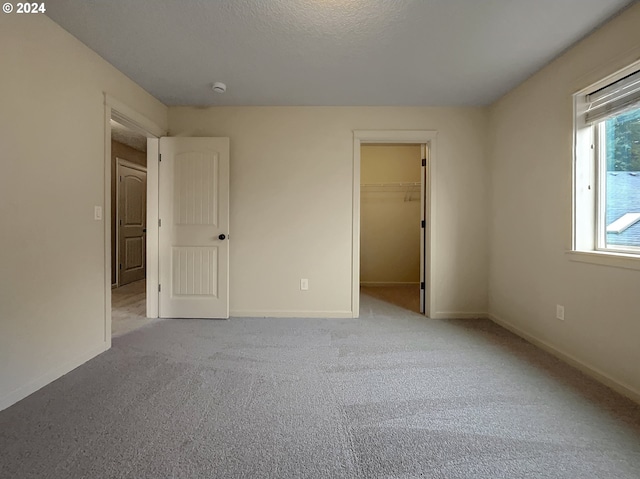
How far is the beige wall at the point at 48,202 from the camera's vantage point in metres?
1.68

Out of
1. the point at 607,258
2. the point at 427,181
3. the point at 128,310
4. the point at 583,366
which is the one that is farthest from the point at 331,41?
the point at 128,310

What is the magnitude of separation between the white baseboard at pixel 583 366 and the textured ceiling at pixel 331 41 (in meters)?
2.27

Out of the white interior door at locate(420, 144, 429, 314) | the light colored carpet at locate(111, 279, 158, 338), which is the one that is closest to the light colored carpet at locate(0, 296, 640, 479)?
the light colored carpet at locate(111, 279, 158, 338)

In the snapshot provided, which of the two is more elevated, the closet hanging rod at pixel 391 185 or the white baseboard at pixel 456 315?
the closet hanging rod at pixel 391 185

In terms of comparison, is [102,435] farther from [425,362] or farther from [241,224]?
[241,224]

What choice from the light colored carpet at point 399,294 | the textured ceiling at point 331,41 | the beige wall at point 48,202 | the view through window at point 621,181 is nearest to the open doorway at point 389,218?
the light colored carpet at point 399,294

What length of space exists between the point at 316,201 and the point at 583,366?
2.60 metres

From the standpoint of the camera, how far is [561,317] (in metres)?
2.30

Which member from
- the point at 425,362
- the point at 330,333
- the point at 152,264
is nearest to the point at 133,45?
the point at 152,264

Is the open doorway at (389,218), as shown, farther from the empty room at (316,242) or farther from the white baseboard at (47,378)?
the white baseboard at (47,378)

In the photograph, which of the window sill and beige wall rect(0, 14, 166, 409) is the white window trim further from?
beige wall rect(0, 14, 166, 409)

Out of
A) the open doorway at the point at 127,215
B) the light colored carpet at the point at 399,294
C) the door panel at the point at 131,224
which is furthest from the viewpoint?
the door panel at the point at 131,224

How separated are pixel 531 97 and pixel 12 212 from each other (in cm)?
388

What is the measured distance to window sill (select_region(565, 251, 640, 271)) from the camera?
1.76m
